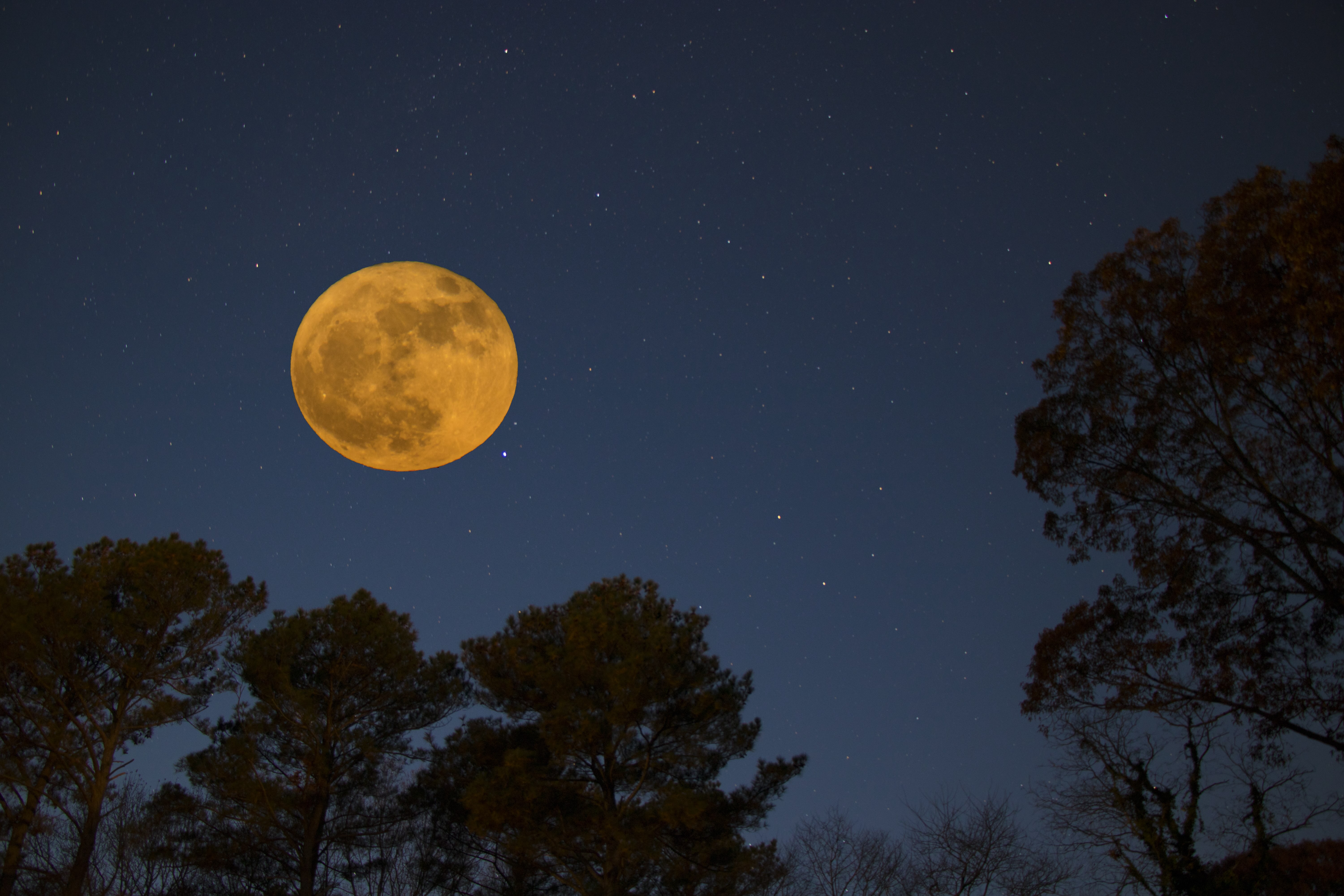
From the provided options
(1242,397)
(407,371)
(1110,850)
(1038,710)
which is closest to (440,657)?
(407,371)

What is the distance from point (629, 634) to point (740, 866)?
4506 mm

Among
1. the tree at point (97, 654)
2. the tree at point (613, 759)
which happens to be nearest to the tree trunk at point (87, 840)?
the tree at point (97, 654)

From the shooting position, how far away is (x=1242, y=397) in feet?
36.8

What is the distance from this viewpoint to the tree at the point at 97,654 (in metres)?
13.5

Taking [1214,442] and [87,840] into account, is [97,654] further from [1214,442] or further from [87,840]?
[1214,442]

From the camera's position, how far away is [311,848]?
15156 millimetres

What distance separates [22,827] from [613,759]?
31.1ft

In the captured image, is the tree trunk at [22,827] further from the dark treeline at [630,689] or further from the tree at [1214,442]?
the tree at [1214,442]

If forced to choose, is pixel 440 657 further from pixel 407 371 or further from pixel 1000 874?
pixel 1000 874

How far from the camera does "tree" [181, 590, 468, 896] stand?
594 inches

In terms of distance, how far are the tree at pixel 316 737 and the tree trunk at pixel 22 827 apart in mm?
2127

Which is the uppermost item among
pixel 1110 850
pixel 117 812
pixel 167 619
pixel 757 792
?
pixel 167 619

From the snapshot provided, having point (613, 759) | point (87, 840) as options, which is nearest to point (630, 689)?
point (613, 759)

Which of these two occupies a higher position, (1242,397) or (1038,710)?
(1242,397)
